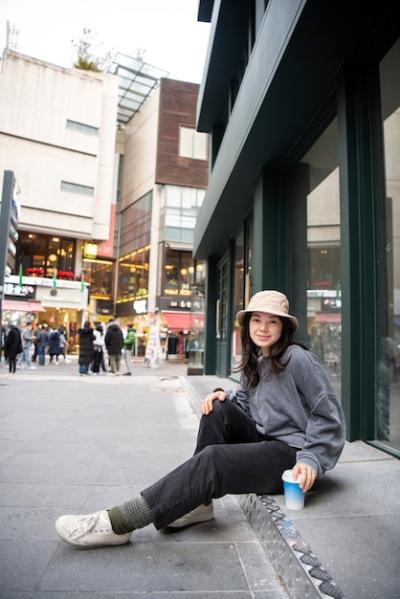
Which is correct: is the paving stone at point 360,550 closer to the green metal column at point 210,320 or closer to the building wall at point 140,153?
the green metal column at point 210,320

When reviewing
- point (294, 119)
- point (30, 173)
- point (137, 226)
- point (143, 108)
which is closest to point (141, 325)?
point (137, 226)

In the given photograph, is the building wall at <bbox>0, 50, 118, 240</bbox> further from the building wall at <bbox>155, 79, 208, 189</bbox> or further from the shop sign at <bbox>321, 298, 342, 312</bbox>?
the shop sign at <bbox>321, 298, 342, 312</bbox>

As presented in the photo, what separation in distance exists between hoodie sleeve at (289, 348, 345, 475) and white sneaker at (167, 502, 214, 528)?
0.70 m

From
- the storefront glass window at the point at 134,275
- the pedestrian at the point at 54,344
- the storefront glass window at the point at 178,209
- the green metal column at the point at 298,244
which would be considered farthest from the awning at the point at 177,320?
the green metal column at the point at 298,244

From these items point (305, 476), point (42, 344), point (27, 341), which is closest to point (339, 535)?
point (305, 476)

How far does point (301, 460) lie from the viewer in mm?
2191

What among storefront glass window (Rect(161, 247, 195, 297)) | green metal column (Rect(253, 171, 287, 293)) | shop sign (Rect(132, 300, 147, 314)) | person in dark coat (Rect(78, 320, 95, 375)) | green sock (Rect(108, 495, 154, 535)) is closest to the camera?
green sock (Rect(108, 495, 154, 535))

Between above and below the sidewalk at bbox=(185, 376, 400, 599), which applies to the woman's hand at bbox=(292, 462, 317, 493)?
above

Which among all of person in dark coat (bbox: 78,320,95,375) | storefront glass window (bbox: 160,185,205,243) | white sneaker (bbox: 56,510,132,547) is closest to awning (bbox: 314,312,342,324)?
white sneaker (bbox: 56,510,132,547)

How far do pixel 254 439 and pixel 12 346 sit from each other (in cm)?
1356

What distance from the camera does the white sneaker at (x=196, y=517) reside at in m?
2.39

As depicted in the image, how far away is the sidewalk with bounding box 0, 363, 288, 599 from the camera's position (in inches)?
74.4

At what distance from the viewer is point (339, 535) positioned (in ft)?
6.48

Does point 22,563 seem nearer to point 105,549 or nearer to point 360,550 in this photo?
point 105,549
